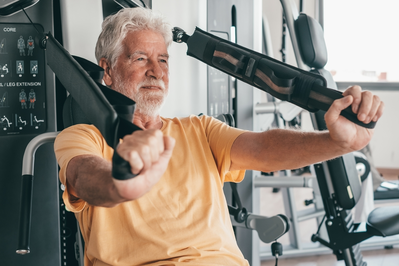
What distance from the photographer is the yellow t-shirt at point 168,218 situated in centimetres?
116

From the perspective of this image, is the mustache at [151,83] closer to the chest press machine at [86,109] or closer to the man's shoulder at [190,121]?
the man's shoulder at [190,121]

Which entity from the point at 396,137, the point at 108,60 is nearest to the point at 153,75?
the point at 108,60

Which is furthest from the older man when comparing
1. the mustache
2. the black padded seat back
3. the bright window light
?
the bright window light

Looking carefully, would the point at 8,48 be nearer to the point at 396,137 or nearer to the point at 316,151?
the point at 316,151

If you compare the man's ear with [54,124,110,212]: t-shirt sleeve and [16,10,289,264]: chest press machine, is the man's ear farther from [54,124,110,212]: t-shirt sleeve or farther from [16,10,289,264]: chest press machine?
[54,124,110,212]: t-shirt sleeve

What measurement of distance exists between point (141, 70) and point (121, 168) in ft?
3.03

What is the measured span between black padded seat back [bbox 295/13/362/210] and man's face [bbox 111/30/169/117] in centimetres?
91

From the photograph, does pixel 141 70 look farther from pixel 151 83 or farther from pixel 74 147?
pixel 74 147

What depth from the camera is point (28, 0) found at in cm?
125

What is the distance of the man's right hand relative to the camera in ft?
1.88

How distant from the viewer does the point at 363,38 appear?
4.97 m

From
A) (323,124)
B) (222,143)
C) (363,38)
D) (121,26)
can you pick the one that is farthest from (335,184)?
(363,38)

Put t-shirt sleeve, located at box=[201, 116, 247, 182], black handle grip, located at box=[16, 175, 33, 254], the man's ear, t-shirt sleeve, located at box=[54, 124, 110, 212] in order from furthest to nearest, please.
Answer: the man's ear → t-shirt sleeve, located at box=[201, 116, 247, 182] → black handle grip, located at box=[16, 175, 33, 254] → t-shirt sleeve, located at box=[54, 124, 110, 212]

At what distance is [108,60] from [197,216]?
673mm
